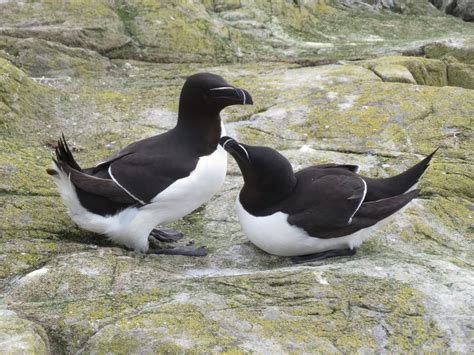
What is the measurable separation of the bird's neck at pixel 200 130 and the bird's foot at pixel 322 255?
3.20 ft

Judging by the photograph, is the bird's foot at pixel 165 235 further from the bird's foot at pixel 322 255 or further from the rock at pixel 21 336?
the rock at pixel 21 336

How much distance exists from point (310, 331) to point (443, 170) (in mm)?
2986

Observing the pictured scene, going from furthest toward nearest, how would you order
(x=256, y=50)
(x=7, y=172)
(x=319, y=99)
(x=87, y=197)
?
(x=256, y=50)
(x=319, y=99)
(x=7, y=172)
(x=87, y=197)

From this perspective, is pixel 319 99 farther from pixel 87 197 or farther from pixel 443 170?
pixel 87 197

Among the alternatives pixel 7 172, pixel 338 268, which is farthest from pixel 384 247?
pixel 7 172

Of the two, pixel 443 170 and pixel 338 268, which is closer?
pixel 338 268

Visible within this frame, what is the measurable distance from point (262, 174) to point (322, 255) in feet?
2.25

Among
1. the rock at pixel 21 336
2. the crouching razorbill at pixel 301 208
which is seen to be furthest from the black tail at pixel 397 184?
the rock at pixel 21 336

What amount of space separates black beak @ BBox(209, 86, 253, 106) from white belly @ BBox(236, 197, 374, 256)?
28.9 inches

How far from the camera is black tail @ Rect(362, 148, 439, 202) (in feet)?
15.3

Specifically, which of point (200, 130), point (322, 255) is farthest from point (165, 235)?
point (322, 255)

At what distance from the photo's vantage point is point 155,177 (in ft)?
14.6

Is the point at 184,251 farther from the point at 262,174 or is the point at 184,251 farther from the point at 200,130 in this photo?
the point at 200,130

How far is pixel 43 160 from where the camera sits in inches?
225
